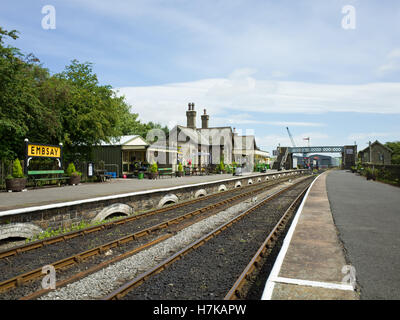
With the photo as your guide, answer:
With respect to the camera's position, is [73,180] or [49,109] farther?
[49,109]

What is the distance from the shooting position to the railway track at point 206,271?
13.1 ft

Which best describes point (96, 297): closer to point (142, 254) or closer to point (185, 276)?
point (185, 276)

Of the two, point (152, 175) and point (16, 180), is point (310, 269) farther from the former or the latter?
point (152, 175)

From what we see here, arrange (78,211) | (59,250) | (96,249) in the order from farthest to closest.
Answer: (78,211) → (59,250) → (96,249)

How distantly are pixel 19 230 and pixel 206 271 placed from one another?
199 inches

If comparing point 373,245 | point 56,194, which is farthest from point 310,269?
point 56,194

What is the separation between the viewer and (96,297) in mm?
3877

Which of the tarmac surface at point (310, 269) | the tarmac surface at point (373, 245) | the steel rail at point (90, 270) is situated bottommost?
the steel rail at point (90, 270)

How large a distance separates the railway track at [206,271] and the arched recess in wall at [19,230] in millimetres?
4216

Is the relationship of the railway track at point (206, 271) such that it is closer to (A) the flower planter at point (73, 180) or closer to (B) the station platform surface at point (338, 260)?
(B) the station platform surface at point (338, 260)

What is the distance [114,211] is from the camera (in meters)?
9.68

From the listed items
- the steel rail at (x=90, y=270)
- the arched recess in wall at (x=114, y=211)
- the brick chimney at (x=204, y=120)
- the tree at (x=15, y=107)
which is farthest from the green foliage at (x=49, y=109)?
the brick chimney at (x=204, y=120)

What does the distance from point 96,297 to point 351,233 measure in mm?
6113
